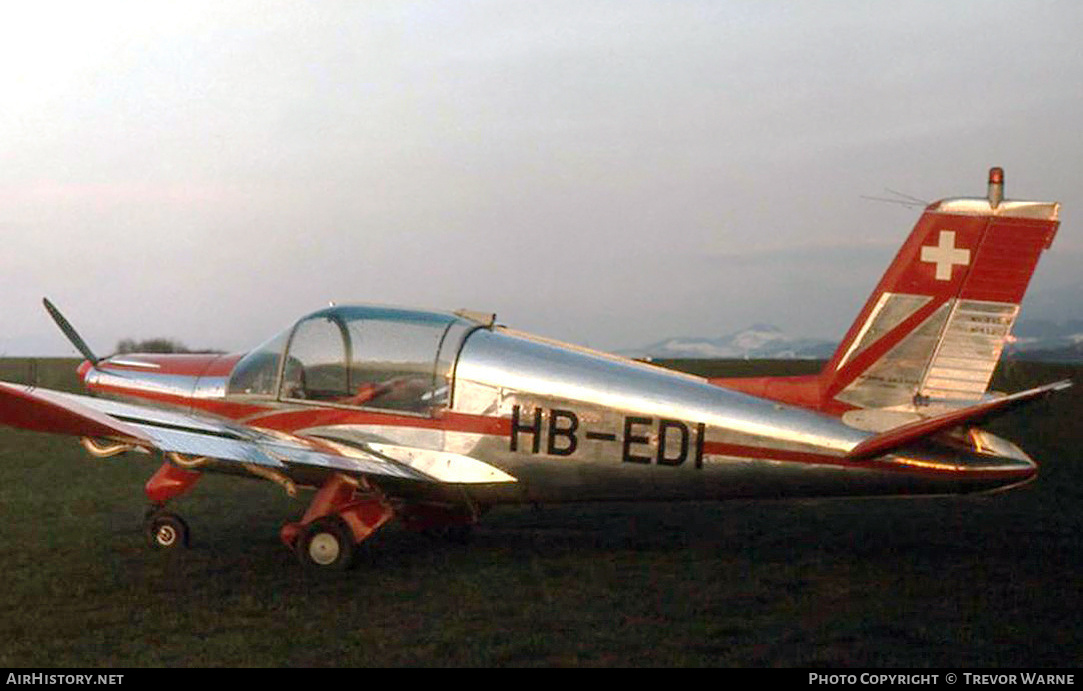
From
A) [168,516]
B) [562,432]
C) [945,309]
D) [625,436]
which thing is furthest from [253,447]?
[945,309]

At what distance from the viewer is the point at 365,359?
1021 centimetres

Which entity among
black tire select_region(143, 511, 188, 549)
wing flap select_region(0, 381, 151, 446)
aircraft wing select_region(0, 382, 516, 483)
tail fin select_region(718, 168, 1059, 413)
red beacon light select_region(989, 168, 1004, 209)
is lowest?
black tire select_region(143, 511, 188, 549)

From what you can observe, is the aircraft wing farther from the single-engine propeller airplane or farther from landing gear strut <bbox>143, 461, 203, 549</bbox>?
landing gear strut <bbox>143, 461, 203, 549</bbox>

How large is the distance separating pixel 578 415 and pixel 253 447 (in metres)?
2.50

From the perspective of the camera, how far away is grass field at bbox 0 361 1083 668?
712 cm

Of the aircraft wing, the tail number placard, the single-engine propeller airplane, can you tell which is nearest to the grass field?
the single-engine propeller airplane

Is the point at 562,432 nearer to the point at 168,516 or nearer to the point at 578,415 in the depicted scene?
the point at 578,415

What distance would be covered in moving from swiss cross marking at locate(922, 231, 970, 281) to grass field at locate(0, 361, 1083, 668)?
89.7 inches

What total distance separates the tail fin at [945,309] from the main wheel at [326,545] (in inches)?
139

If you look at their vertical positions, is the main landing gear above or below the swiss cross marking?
below

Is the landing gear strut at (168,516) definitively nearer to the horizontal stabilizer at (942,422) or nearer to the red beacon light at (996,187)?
the horizontal stabilizer at (942,422)

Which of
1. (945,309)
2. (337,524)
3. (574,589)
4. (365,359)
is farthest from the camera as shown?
(365,359)

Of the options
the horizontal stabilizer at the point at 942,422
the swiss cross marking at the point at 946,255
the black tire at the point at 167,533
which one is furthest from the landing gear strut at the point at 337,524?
the swiss cross marking at the point at 946,255

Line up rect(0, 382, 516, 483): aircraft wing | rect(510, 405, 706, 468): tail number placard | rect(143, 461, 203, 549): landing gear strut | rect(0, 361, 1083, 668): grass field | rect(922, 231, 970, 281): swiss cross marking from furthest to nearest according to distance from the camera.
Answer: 1. rect(143, 461, 203, 549): landing gear strut
2. rect(510, 405, 706, 468): tail number placard
3. rect(922, 231, 970, 281): swiss cross marking
4. rect(0, 382, 516, 483): aircraft wing
5. rect(0, 361, 1083, 668): grass field
